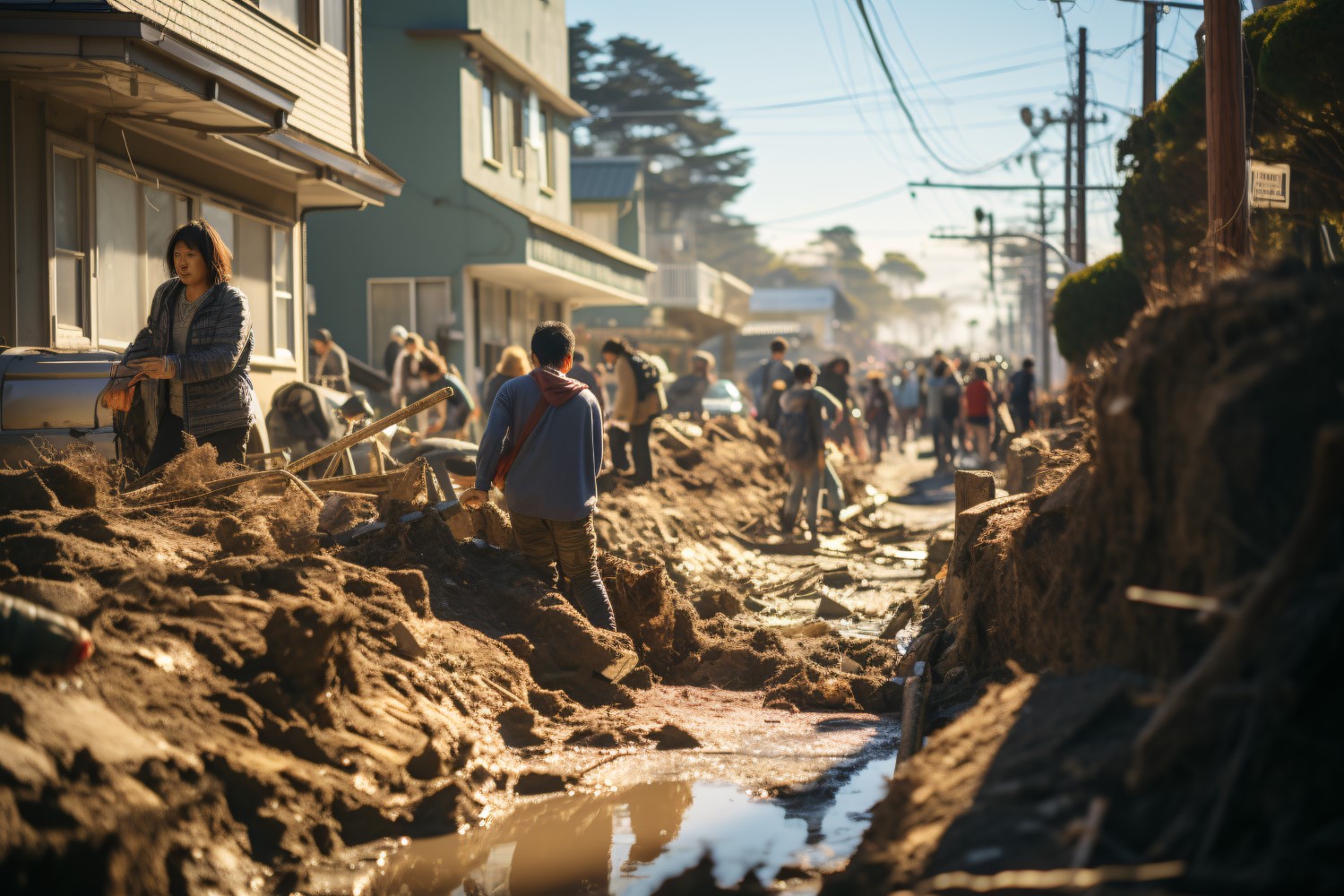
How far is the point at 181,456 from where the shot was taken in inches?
269

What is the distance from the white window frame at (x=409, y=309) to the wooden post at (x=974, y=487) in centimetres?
1381

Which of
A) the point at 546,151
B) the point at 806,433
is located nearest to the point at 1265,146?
the point at 806,433

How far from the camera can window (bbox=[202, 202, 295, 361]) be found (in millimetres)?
15094

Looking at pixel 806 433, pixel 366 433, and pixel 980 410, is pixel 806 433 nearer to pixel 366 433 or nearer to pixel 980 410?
pixel 366 433

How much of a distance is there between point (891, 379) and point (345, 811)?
42.6 m

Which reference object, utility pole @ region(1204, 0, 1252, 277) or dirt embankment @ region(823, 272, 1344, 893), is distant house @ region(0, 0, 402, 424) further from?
dirt embankment @ region(823, 272, 1344, 893)

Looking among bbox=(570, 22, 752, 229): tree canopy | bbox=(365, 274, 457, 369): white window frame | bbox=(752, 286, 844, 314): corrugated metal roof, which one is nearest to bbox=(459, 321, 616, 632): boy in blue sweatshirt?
bbox=(365, 274, 457, 369): white window frame

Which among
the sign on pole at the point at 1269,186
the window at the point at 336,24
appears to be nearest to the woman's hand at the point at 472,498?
the sign on pole at the point at 1269,186

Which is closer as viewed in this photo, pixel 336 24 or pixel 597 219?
pixel 336 24

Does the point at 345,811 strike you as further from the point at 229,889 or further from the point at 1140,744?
the point at 1140,744

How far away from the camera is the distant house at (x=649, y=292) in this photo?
116ft

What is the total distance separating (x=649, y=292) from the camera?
42.1 meters

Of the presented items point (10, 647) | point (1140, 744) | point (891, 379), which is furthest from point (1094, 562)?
point (891, 379)

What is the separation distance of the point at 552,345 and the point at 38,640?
3720mm
